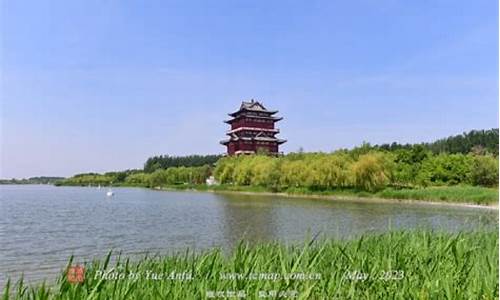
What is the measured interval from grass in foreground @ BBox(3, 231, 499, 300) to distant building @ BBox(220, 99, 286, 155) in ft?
113

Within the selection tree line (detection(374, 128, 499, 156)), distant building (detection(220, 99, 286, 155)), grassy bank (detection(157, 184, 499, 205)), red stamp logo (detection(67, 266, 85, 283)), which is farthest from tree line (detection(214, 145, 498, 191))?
red stamp logo (detection(67, 266, 85, 283))

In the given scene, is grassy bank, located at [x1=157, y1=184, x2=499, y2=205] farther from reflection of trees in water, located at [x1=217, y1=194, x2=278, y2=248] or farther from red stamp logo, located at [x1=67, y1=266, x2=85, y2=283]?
red stamp logo, located at [x1=67, y1=266, x2=85, y2=283]

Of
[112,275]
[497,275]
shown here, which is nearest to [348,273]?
[497,275]

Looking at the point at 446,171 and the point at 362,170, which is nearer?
the point at 362,170

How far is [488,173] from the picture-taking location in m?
26.3

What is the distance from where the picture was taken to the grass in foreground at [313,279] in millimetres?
2172

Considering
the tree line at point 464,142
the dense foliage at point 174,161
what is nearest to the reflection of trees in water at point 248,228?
the tree line at point 464,142

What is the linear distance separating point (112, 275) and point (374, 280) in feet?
5.09

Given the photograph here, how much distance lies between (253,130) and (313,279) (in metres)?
36.4

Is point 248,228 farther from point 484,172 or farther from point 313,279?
point 484,172

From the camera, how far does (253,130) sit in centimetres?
A: 3884

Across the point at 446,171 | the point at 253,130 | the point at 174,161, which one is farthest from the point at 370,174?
the point at 174,161

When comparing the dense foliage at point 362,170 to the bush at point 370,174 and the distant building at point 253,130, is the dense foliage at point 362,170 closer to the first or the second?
the bush at point 370,174

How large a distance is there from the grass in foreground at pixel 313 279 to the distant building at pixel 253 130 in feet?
113
